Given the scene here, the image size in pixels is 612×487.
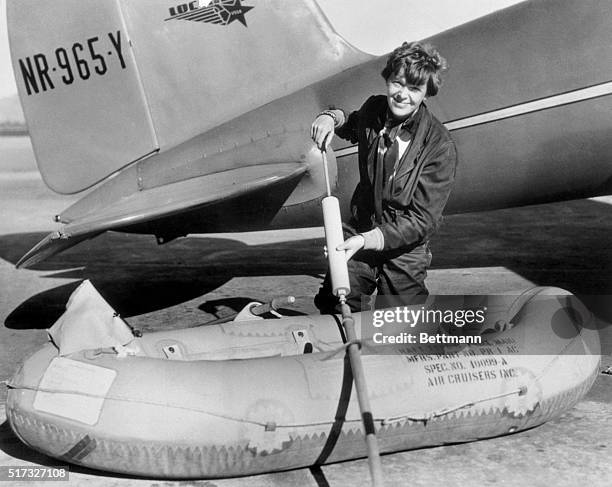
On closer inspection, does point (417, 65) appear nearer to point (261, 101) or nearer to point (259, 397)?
point (259, 397)

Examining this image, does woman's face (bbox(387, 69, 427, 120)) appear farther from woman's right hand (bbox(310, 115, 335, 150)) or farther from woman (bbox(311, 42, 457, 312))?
woman's right hand (bbox(310, 115, 335, 150))

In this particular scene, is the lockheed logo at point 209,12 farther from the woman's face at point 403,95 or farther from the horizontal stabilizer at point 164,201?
the woman's face at point 403,95

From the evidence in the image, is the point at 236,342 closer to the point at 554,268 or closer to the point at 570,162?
the point at 570,162

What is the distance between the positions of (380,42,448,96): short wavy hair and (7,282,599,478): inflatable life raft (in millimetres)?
1129

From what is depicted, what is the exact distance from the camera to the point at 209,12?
5.25m

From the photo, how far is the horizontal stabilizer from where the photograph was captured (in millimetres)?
4465

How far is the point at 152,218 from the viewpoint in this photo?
4.57 metres

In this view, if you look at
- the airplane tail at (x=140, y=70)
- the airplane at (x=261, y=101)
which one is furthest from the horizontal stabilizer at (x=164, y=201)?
the airplane tail at (x=140, y=70)

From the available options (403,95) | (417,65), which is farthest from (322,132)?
(417,65)

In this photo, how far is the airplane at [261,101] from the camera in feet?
16.2

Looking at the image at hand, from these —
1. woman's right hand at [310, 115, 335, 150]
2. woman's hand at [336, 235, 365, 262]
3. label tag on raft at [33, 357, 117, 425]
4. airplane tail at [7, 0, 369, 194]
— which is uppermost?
airplane tail at [7, 0, 369, 194]

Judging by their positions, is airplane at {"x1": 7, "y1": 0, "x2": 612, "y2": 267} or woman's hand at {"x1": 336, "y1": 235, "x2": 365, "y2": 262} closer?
woman's hand at {"x1": 336, "y1": 235, "x2": 365, "y2": 262}

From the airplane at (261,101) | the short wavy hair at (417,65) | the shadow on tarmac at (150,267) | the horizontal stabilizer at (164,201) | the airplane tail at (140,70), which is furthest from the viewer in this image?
the shadow on tarmac at (150,267)

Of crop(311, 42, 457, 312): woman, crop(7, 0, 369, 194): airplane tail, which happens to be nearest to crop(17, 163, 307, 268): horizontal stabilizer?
crop(7, 0, 369, 194): airplane tail
